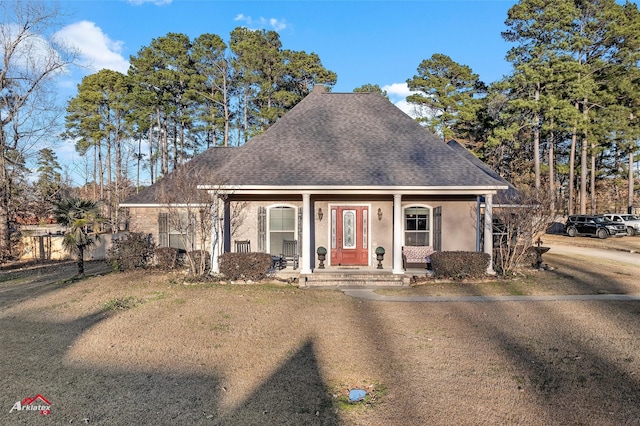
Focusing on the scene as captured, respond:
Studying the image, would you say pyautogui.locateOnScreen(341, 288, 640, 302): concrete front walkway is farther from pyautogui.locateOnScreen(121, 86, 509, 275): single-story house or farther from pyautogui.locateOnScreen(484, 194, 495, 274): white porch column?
pyautogui.locateOnScreen(484, 194, 495, 274): white porch column

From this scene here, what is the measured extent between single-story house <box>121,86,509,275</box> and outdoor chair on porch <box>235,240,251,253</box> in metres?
0.22

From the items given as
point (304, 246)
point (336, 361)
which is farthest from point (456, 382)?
point (304, 246)

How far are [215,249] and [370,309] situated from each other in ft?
17.8

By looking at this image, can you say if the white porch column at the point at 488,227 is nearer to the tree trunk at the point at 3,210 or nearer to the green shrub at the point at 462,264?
the green shrub at the point at 462,264

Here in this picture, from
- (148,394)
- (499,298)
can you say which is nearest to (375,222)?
(499,298)

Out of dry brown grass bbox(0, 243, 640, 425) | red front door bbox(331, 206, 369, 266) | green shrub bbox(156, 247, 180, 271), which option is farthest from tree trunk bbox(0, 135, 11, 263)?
red front door bbox(331, 206, 369, 266)

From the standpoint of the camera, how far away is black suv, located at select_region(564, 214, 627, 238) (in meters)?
22.0

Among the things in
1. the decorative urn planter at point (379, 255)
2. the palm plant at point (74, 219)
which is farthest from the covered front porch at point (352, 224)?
the palm plant at point (74, 219)

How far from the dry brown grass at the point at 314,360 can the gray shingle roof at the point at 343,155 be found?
Answer: 3.76m

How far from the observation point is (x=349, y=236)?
11797 mm

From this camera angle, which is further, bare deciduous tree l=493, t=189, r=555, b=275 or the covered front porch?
the covered front porch

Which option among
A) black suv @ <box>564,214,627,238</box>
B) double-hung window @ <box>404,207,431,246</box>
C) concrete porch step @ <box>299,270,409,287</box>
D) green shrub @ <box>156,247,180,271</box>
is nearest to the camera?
concrete porch step @ <box>299,270,409,287</box>

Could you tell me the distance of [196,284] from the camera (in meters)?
9.92

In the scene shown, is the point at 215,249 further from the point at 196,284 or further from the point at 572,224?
the point at 572,224
